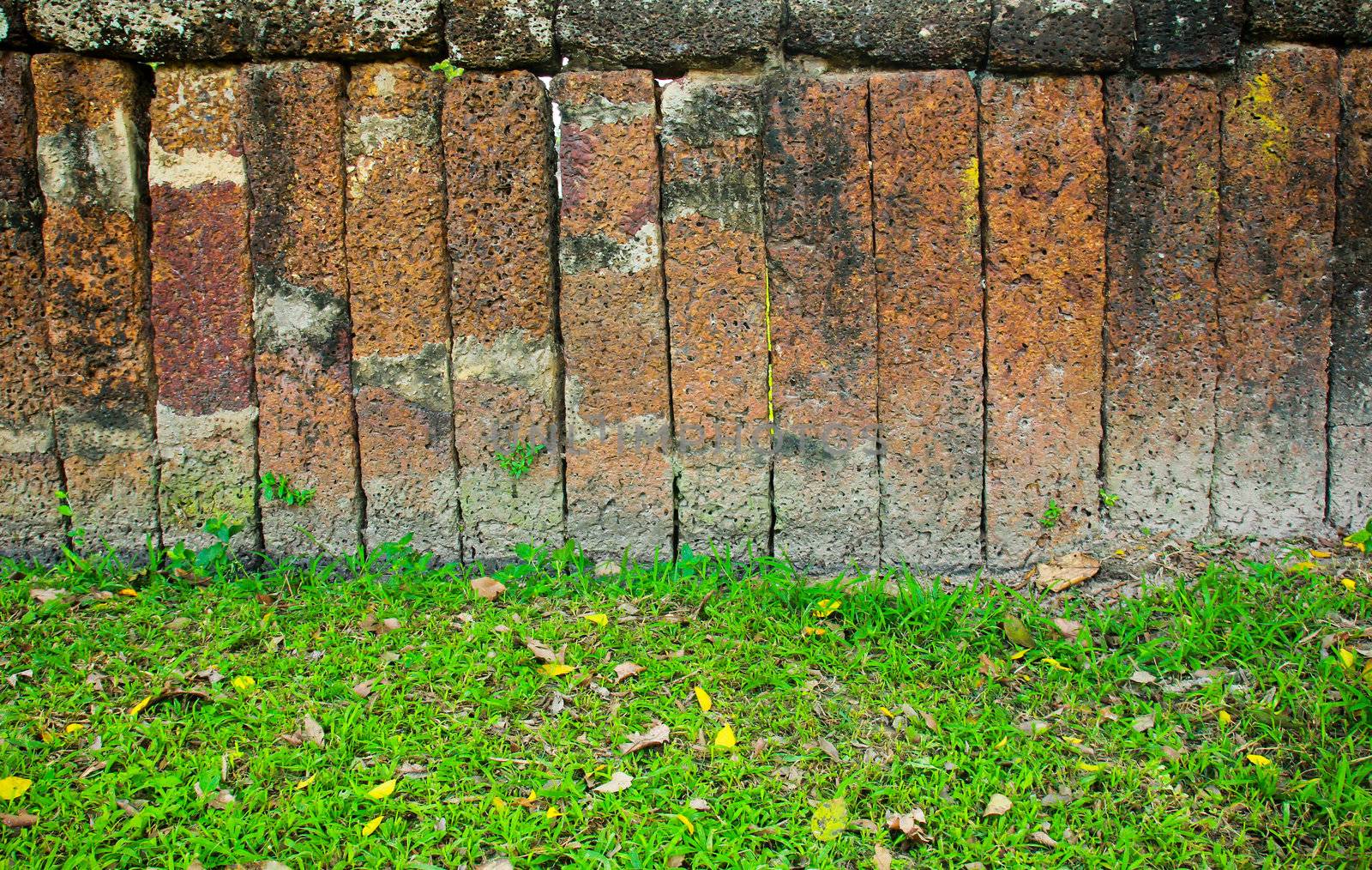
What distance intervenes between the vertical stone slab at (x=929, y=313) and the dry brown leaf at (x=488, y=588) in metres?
1.53

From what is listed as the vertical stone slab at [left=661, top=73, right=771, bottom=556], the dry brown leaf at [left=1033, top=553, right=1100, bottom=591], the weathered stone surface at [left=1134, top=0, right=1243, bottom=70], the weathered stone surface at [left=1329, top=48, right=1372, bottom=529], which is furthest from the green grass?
the weathered stone surface at [left=1134, top=0, right=1243, bottom=70]

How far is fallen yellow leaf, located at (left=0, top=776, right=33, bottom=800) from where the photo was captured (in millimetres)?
2508

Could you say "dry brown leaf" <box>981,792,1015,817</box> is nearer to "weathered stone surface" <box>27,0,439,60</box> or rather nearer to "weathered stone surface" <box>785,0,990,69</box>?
"weathered stone surface" <box>785,0,990,69</box>

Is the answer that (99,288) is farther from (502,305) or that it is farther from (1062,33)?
(1062,33)

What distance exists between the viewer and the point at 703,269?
11.6 ft

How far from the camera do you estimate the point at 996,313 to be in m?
3.53

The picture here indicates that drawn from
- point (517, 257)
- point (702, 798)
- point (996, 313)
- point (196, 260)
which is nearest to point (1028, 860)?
point (702, 798)

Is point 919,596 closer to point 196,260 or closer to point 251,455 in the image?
point 251,455

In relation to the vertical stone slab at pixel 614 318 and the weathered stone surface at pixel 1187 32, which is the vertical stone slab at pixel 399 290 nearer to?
the vertical stone slab at pixel 614 318

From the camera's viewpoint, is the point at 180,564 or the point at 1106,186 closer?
the point at 1106,186

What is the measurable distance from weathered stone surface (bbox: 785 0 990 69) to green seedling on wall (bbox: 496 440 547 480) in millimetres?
1839

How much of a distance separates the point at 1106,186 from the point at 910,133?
0.77m

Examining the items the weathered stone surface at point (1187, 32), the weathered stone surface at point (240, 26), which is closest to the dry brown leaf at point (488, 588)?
the weathered stone surface at point (240, 26)

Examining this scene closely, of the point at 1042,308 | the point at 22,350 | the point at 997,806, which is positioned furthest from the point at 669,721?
the point at 22,350
